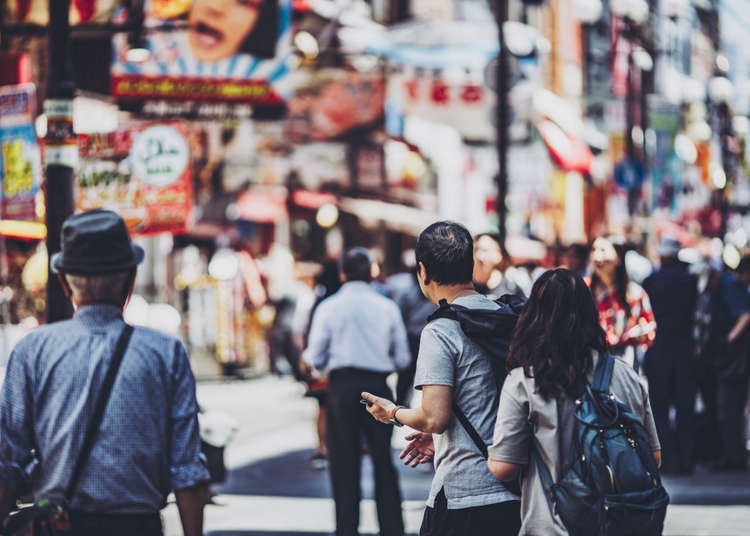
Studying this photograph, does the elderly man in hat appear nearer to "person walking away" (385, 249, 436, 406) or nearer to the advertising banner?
the advertising banner

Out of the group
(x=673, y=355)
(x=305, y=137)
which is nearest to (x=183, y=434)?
(x=673, y=355)

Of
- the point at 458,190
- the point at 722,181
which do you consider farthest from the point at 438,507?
the point at 722,181

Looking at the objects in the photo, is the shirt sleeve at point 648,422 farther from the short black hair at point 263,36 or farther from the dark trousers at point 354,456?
the short black hair at point 263,36

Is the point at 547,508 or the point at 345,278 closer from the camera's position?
the point at 547,508

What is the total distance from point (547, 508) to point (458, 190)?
106ft

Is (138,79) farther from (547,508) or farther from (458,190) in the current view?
(458,190)

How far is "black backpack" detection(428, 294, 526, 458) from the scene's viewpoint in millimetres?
5207

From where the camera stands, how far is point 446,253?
5.41 meters

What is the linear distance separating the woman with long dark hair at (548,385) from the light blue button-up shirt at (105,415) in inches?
43.7

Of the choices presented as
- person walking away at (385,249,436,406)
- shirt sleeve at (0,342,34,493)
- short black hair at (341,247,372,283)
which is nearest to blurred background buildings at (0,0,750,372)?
person walking away at (385,249,436,406)

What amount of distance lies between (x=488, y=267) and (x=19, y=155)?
3645 mm

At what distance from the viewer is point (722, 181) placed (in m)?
39.4

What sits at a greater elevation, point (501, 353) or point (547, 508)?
point (501, 353)

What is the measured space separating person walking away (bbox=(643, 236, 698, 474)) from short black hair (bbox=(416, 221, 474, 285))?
6.88 m
